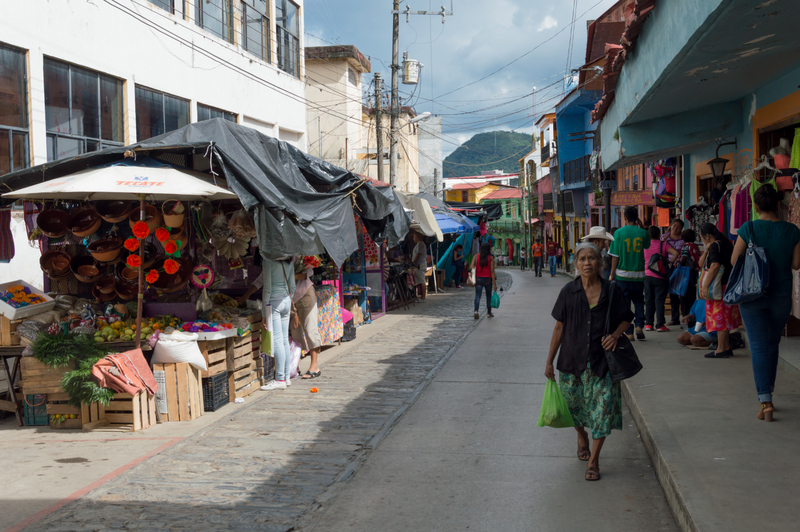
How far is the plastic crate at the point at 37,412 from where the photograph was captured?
7184 millimetres

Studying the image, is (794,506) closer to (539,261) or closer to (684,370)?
(684,370)

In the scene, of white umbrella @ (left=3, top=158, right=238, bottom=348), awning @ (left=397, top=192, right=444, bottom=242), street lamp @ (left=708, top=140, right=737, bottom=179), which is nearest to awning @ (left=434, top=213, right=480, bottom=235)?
awning @ (left=397, top=192, right=444, bottom=242)

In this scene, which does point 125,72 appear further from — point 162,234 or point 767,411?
point 767,411

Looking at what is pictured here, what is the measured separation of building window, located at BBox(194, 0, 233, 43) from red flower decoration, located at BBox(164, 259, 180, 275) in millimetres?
11644

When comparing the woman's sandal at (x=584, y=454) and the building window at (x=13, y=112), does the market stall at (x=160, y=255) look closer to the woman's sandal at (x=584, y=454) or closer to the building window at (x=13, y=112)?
the building window at (x=13, y=112)

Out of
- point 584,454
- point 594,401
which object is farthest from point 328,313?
point 594,401

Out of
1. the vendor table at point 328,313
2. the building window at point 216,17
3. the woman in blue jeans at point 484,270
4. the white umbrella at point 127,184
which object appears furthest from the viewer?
the building window at point 216,17

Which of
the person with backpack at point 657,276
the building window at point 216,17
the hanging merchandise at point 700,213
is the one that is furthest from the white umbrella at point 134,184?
the building window at point 216,17

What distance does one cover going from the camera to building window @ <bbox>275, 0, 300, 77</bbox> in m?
22.4

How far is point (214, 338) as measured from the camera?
745cm

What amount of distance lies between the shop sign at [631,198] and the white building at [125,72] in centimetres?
1055

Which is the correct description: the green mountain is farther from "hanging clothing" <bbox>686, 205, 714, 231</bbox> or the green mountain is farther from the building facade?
"hanging clothing" <bbox>686, 205, 714, 231</bbox>

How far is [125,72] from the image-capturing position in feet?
47.2

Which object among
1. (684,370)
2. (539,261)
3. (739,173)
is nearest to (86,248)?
(684,370)
